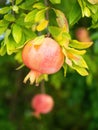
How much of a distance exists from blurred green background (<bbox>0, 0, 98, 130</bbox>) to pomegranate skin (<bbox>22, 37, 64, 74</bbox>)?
8.52 ft

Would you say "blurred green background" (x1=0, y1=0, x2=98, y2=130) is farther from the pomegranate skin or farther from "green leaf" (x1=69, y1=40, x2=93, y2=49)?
the pomegranate skin

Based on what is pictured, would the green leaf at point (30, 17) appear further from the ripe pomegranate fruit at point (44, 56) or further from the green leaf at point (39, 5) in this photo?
the ripe pomegranate fruit at point (44, 56)

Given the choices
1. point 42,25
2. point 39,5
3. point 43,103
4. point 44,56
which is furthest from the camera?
point 43,103

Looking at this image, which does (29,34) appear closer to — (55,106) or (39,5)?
(39,5)

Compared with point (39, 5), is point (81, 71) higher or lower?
lower

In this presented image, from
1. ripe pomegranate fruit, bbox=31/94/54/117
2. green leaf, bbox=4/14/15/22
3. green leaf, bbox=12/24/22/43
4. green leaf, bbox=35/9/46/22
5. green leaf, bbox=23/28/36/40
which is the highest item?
green leaf, bbox=35/9/46/22

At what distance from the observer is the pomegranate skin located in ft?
4.18

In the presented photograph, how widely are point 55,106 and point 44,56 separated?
402cm

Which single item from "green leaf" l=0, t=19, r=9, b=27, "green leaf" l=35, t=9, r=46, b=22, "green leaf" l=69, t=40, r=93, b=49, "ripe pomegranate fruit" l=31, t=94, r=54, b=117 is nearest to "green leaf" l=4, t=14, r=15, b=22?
"green leaf" l=0, t=19, r=9, b=27

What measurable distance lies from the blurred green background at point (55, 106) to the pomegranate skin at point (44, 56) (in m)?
2.60

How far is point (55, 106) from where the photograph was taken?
17.3 ft

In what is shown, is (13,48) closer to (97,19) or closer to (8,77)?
(97,19)

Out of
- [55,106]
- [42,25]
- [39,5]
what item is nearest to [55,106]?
[55,106]

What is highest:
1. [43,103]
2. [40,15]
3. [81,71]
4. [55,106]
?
[40,15]
